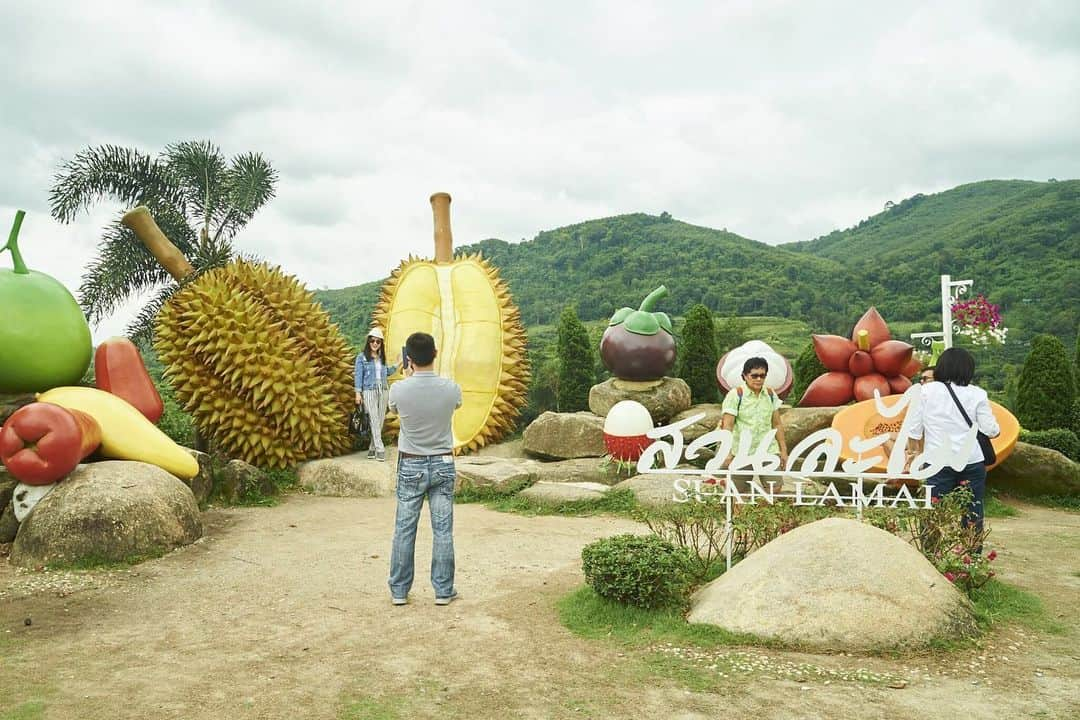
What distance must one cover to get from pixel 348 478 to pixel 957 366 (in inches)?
307

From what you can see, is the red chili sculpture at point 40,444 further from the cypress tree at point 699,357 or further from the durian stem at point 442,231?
the cypress tree at point 699,357

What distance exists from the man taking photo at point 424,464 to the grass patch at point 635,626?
99 cm

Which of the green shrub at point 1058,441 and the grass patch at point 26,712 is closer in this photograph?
the grass patch at point 26,712

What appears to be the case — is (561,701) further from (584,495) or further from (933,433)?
(584,495)

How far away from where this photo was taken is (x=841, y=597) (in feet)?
15.9

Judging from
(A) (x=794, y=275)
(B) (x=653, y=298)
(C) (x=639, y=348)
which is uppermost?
(A) (x=794, y=275)

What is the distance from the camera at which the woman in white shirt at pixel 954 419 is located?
6.26 meters

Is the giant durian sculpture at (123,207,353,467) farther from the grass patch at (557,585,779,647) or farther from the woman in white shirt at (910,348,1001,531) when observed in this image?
the woman in white shirt at (910,348,1001,531)

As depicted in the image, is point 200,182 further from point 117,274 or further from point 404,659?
point 404,659

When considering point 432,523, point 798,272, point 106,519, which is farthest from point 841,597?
point 798,272

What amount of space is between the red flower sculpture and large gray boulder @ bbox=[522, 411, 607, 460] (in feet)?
11.3

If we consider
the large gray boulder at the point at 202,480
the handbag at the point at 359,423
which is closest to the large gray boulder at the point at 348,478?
the handbag at the point at 359,423

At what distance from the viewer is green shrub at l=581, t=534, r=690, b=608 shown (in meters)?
5.29

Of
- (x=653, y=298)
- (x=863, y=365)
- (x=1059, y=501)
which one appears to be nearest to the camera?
(x=1059, y=501)
